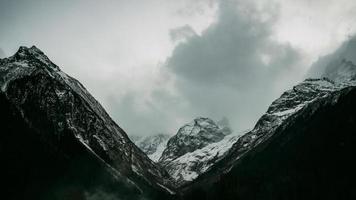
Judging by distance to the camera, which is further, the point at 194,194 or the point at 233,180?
the point at 194,194

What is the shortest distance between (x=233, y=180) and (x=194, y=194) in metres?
29.5

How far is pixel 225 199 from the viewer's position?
5044 inches

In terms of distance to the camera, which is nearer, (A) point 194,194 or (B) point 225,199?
(B) point 225,199

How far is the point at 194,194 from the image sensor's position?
156 meters

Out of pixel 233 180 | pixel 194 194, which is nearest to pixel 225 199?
pixel 233 180

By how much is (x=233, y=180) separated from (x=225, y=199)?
16.2 ft

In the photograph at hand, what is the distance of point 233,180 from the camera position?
128 meters

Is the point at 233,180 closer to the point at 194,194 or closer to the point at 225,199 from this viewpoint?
the point at 225,199

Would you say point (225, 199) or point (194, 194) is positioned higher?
point (194, 194)
